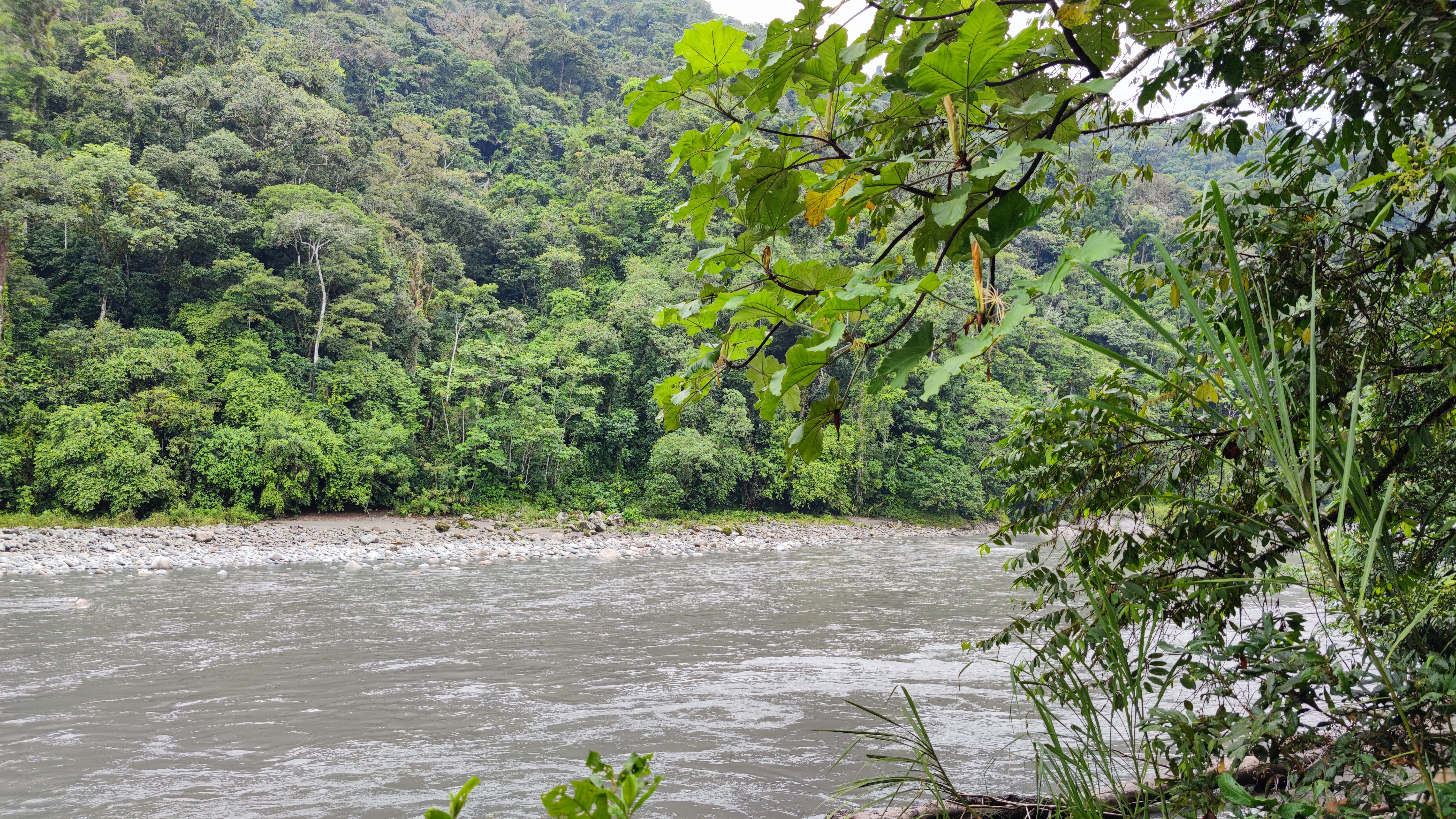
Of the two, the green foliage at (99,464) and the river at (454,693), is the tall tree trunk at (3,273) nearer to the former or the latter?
the green foliage at (99,464)

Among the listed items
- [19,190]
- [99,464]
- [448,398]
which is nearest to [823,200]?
[99,464]

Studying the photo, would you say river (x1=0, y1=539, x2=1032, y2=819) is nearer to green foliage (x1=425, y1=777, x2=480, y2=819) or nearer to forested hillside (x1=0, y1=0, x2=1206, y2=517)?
green foliage (x1=425, y1=777, x2=480, y2=819)

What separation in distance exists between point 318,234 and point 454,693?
656 inches

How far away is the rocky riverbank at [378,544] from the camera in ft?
40.2

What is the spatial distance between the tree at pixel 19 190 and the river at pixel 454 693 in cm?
930

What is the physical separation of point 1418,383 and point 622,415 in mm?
21242

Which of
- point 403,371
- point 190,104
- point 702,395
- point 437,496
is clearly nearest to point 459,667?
point 702,395

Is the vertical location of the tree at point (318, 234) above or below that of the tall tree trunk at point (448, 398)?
above

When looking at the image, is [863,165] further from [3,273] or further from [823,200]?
[3,273]

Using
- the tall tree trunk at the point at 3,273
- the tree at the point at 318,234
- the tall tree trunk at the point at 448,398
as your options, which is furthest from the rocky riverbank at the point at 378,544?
the tree at the point at 318,234

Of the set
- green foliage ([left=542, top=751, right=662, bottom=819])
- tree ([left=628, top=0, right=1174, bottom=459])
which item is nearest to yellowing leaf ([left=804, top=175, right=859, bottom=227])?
tree ([left=628, top=0, right=1174, bottom=459])

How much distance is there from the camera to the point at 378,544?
15.3 meters

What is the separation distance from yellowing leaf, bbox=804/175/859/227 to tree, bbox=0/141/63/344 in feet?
67.6

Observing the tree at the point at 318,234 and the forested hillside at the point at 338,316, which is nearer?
the forested hillside at the point at 338,316
